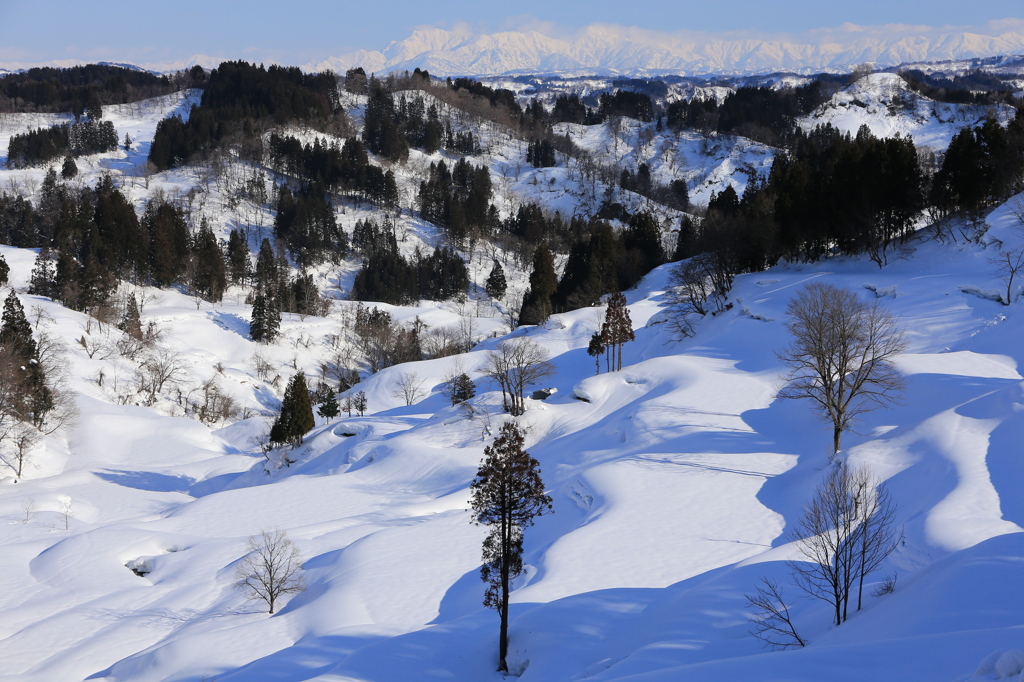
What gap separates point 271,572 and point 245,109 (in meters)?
129

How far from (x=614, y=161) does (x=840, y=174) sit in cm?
Answer: 10245

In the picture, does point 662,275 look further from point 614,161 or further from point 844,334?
point 614,161

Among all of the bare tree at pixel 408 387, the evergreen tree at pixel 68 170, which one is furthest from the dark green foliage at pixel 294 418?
the evergreen tree at pixel 68 170

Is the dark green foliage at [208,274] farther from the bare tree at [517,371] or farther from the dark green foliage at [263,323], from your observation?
the bare tree at [517,371]

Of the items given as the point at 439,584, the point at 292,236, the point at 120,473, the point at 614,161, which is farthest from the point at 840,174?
the point at 614,161

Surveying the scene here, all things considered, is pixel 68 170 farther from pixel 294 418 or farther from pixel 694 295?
pixel 694 295

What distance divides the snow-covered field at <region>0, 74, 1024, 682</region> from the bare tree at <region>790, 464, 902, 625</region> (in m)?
0.59

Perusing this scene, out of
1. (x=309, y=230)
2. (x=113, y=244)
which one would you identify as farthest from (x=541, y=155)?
(x=113, y=244)

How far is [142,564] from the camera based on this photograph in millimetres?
25188

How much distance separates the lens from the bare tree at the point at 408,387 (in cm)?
5184

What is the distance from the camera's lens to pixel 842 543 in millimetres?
14930

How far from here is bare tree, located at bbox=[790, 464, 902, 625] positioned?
12688mm

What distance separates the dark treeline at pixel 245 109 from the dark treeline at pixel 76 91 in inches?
785

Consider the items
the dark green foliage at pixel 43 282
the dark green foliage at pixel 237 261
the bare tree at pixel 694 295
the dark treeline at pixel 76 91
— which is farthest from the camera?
the dark treeline at pixel 76 91
